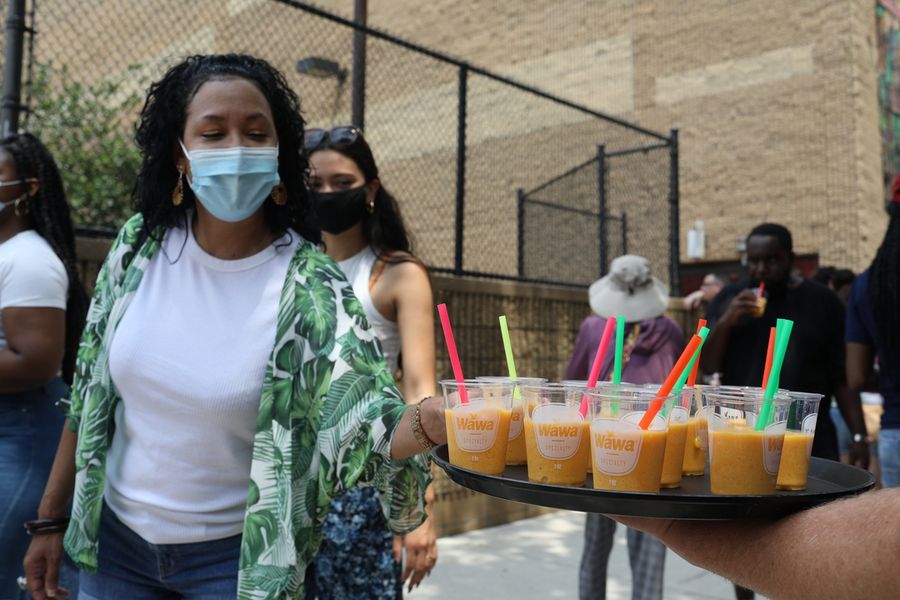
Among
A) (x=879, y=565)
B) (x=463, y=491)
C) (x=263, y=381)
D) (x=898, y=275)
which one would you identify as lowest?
(x=463, y=491)

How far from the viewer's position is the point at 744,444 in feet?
4.27

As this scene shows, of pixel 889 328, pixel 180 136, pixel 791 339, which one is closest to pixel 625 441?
pixel 180 136

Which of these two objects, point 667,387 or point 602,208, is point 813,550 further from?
point 602,208

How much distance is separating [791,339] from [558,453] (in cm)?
283

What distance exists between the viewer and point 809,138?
1380 cm

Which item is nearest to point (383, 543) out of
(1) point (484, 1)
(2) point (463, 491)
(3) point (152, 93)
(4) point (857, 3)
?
(3) point (152, 93)

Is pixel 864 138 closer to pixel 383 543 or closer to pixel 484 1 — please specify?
pixel 484 1

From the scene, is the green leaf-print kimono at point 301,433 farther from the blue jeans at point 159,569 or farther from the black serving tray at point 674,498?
the black serving tray at point 674,498

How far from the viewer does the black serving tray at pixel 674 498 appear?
112 cm

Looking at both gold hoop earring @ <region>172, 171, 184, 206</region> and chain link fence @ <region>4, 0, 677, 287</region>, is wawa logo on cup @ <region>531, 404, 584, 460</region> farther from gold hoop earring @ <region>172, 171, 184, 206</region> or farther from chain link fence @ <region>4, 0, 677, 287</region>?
chain link fence @ <region>4, 0, 677, 287</region>

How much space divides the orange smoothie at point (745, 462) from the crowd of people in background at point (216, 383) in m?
0.13

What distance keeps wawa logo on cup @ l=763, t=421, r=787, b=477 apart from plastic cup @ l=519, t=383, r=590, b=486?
11.5 inches

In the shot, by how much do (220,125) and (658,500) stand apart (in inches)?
53.8

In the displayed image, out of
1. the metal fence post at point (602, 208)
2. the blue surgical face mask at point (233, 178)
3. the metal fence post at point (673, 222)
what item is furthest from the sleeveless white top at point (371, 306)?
the metal fence post at point (673, 222)
